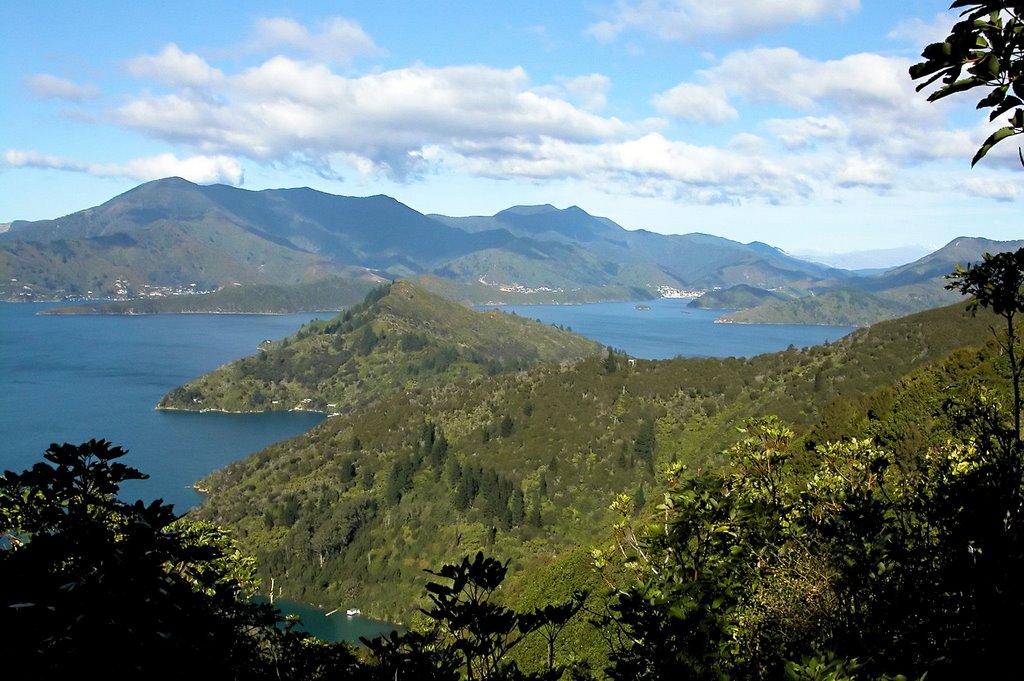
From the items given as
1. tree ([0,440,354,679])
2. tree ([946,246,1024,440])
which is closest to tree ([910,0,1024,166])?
tree ([946,246,1024,440])

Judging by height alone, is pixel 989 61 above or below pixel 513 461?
above

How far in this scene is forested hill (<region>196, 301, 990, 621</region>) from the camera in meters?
94.9

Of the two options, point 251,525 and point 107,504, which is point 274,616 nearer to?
point 107,504

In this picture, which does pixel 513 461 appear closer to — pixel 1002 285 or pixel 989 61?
pixel 1002 285

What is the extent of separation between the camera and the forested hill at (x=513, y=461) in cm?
9488

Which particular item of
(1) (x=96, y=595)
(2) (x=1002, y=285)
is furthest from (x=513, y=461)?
(1) (x=96, y=595)

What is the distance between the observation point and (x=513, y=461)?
112938 mm

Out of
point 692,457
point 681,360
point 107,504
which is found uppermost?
point 107,504

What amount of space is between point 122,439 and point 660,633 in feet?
567

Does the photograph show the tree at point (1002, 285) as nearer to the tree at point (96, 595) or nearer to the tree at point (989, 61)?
the tree at point (989, 61)

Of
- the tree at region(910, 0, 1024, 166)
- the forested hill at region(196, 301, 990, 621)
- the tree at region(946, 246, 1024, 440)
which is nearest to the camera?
the tree at region(910, 0, 1024, 166)

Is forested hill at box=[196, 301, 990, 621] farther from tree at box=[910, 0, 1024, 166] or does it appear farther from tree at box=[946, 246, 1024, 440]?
tree at box=[910, 0, 1024, 166]

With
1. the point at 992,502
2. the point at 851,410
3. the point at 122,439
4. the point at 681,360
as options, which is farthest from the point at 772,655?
the point at 122,439

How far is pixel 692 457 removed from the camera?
95.4 m
